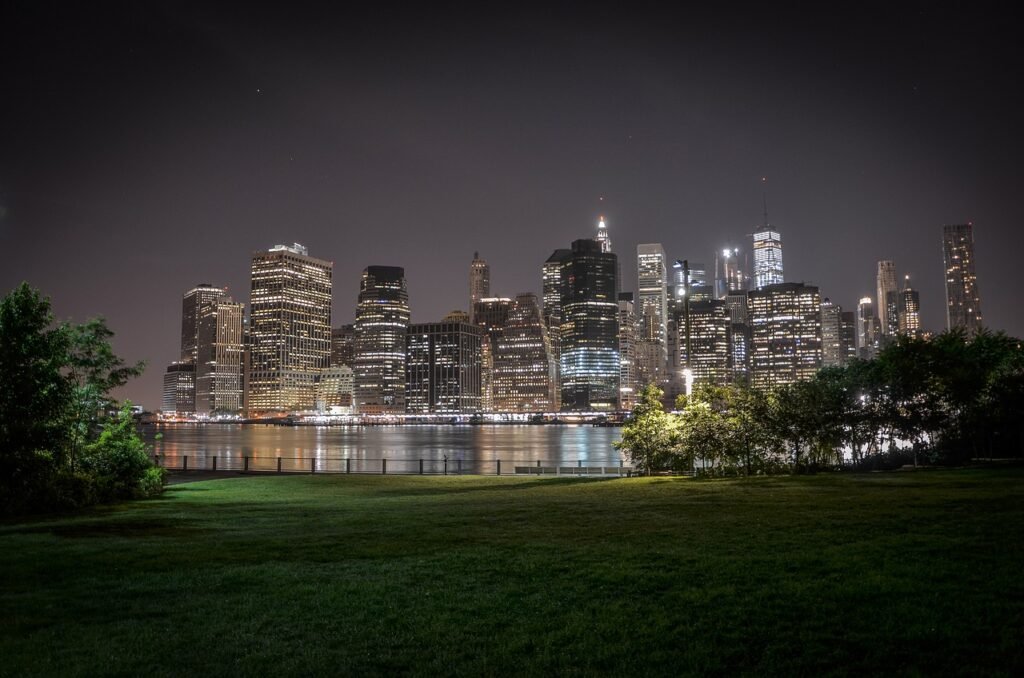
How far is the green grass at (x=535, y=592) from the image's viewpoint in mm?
7793

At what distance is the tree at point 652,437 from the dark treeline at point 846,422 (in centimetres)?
5

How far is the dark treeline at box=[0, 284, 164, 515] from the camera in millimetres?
22344

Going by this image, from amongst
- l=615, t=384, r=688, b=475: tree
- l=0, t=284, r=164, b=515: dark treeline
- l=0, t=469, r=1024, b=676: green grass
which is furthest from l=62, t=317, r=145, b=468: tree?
l=615, t=384, r=688, b=475: tree

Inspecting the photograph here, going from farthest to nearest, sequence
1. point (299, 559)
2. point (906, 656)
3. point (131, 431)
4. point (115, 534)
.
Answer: point (131, 431), point (115, 534), point (299, 559), point (906, 656)

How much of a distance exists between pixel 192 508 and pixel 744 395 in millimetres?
24701

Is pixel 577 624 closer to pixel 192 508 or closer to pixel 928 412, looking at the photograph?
pixel 192 508

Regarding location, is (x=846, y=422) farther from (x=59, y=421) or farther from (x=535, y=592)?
(x=59, y=421)

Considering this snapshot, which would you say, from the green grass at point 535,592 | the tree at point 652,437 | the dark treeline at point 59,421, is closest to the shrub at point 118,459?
the dark treeline at point 59,421

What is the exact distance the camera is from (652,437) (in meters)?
35.2

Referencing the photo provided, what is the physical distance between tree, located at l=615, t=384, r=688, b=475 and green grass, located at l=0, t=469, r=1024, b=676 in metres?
15.6

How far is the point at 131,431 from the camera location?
93.7 ft

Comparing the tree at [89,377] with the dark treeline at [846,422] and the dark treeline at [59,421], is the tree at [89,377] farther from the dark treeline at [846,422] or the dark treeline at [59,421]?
the dark treeline at [846,422]

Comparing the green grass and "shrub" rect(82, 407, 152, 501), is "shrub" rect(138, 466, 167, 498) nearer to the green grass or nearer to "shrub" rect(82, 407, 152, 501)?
"shrub" rect(82, 407, 152, 501)

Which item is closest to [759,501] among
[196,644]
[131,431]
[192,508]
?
[196,644]
